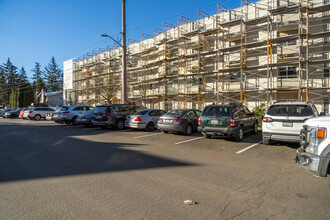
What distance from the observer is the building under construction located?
650 inches

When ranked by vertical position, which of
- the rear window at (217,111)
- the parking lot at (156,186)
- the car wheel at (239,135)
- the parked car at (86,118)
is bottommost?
the parking lot at (156,186)

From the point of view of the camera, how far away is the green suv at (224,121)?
9883 mm

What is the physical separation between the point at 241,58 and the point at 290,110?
450 inches

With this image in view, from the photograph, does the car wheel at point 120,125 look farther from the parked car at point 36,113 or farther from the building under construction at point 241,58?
the parked car at point 36,113

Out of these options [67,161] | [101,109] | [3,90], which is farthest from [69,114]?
[3,90]

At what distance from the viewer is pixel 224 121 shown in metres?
9.97

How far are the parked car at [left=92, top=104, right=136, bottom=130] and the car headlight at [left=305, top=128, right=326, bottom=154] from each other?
12.2m

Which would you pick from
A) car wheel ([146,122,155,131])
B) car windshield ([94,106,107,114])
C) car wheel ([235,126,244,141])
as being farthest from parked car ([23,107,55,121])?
car wheel ([235,126,244,141])

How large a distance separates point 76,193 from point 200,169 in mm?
3026

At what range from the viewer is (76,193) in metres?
4.27

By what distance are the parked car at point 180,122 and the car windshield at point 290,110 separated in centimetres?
454

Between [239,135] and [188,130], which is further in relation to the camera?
[188,130]

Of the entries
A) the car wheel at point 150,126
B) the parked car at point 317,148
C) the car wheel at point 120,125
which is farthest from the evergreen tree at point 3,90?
the parked car at point 317,148

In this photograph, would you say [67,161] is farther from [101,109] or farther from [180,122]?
[101,109]
